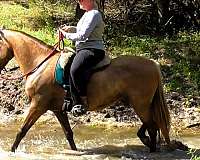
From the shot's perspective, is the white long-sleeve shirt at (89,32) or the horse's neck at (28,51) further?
the horse's neck at (28,51)

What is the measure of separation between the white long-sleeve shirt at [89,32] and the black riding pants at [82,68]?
0.34ft

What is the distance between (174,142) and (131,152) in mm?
695

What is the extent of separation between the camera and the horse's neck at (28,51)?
850 centimetres

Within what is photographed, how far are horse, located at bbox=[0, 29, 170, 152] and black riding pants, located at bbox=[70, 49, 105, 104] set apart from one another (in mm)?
147

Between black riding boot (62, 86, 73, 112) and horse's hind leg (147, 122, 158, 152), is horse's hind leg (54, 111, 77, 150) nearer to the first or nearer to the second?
Answer: black riding boot (62, 86, 73, 112)

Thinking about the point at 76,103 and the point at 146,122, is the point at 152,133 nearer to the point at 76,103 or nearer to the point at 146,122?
the point at 146,122

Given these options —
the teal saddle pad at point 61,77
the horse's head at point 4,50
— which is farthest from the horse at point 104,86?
the teal saddle pad at point 61,77

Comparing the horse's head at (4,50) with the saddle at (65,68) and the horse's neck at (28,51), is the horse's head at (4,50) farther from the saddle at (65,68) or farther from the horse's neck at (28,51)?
the saddle at (65,68)

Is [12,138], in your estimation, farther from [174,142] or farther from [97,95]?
[174,142]

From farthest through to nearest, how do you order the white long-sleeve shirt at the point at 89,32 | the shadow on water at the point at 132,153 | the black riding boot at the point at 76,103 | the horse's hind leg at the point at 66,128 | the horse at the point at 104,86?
the horse's hind leg at the point at 66,128, the shadow on water at the point at 132,153, the horse at the point at 104,86, the black riding boot at the point at 76,103, the white long-sleeve shirt at the point at 89,32

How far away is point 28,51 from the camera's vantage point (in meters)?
8.52

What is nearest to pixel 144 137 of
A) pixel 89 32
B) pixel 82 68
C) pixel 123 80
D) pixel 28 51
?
pixel 123 80

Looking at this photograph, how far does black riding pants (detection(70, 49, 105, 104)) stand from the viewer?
7.85 m

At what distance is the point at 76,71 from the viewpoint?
7852 millimetres
